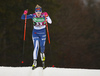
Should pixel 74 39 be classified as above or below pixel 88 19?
below

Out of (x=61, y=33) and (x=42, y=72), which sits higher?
(x=61, y=33)

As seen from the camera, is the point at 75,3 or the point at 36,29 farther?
the point at 75,3

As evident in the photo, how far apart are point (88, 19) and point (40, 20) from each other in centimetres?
945

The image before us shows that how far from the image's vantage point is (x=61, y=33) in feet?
30.9

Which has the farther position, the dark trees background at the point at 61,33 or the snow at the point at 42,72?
the dark trees background at the point at 61,33

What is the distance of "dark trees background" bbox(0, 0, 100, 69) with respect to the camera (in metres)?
6.12

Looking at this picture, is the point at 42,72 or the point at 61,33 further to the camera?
the point at 61,33

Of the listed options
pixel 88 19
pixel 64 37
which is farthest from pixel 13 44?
pixel 88 19

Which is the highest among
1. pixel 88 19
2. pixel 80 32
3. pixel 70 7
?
pixel 70 7

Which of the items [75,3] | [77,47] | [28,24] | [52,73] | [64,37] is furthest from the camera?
[75,3]

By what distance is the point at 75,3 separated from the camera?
38.7 ft

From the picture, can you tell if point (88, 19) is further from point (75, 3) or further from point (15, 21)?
point (15, 21)

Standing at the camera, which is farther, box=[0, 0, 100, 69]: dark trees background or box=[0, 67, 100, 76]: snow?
box=[0, 0, 100, 69]: dark trees background

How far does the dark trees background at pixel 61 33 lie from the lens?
20.1 feet
